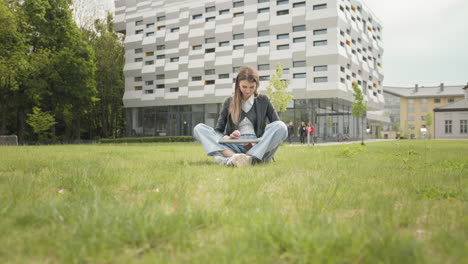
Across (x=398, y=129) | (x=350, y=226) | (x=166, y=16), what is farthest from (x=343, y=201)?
(x=398, y=129)

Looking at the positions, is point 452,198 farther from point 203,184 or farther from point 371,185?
point 203,184

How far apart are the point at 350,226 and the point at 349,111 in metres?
39.5

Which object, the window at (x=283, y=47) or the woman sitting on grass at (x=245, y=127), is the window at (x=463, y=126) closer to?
the window at (x=283, y=47)

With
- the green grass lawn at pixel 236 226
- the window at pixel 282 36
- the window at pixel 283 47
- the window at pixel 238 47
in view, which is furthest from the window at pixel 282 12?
the green grass lawn at pixel 236 226

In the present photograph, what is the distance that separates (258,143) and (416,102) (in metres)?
102

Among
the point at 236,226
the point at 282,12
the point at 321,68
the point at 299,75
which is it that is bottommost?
the point at 236,226

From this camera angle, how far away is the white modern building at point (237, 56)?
105ft

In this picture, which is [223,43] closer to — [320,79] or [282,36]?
[282,36]

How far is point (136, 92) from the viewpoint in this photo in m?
40.4

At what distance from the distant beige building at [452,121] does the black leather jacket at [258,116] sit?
6230 cm

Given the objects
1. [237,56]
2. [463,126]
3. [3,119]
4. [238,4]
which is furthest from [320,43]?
[463,126]

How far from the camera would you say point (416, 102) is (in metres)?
90.9

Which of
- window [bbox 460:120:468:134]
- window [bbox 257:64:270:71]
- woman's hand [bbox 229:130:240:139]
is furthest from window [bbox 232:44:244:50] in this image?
window [bbox 460:120:468:134]

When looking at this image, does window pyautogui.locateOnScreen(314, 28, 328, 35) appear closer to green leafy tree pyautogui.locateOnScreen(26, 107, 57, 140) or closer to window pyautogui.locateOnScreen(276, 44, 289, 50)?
window pyautogui.locateOnScreen(276, 44, 289, 50)
